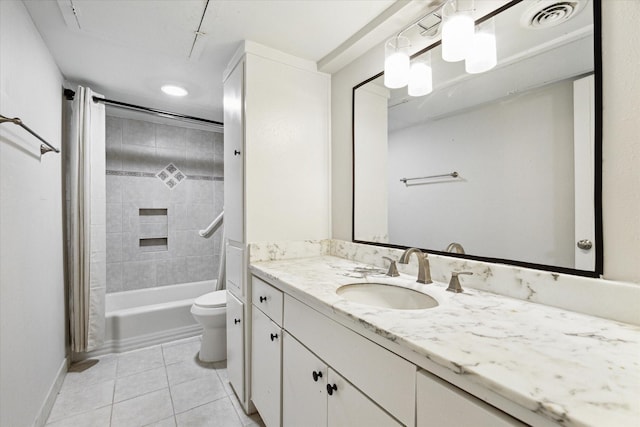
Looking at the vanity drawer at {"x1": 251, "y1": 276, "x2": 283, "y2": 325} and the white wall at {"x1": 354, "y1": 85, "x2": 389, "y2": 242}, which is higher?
the white wall at {"x1": 354, "y1": 85, "x2": 389, "y2": 242}

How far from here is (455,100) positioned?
46.1 inches

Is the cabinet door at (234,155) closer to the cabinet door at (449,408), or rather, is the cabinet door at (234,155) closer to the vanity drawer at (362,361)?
the vanity drawer at (362,361)

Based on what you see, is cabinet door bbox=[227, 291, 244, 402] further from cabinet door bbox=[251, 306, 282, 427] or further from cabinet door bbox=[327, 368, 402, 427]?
cabinet door bbox=[327, 368, 402, 427]

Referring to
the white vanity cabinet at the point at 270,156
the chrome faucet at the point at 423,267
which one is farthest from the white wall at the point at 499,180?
the white vanity cabinet at the point at 270,156

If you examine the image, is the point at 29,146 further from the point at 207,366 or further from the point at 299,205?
the point at 207,366

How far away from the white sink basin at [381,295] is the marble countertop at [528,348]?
4.4 inches

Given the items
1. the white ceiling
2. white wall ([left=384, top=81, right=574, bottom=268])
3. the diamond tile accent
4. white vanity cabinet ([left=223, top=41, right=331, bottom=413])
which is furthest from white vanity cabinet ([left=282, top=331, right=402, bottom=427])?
the diamond tile accent

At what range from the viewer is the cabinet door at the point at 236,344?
1.57 m

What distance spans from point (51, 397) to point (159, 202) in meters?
1.83

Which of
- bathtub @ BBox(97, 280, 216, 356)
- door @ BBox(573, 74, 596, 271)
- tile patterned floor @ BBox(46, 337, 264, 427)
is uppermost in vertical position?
door @ BBox(573, 74, 596, 271)

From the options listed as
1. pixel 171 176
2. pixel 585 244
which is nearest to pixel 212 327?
pixel 171 176

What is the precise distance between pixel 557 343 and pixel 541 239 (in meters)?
0.42

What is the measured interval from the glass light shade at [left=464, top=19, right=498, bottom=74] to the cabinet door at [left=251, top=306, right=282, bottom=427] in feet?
4.42

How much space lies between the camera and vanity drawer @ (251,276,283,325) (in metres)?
1.21
